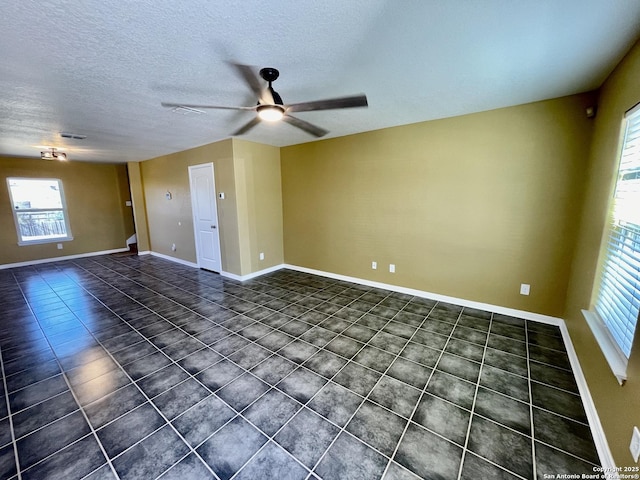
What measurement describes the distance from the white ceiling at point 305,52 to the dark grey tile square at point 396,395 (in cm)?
243

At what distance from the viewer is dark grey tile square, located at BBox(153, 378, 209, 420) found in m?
1.79

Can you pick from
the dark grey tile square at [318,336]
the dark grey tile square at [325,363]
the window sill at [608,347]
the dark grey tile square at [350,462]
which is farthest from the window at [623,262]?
the dark grey tile square at [318,336]

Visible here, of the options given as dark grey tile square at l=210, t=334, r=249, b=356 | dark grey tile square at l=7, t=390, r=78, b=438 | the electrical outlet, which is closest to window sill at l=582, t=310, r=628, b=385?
the electrical outlet

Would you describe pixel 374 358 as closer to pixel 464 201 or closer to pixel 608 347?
pixel 608 347

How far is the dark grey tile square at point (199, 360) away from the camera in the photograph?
2229 millimetres

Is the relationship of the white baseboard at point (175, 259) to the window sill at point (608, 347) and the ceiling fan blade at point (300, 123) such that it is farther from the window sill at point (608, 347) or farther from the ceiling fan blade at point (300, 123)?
the window sill at point (608, 347)

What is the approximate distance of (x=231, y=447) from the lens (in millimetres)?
1519

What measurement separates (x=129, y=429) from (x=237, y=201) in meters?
3.26

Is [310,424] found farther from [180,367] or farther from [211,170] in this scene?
[211,170]

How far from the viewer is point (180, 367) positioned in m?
2.24

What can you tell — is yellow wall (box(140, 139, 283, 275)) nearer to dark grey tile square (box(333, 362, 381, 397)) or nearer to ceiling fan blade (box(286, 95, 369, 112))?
ceiling fan blade (box(286, 95, 369, 112))

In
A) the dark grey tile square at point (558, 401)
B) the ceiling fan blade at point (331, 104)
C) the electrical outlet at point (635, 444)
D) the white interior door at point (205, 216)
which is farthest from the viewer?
the white interior door at point (205, 216)

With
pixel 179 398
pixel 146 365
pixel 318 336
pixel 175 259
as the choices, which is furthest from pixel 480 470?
pixel 175 259

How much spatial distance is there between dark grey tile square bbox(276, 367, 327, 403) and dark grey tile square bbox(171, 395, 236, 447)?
42 cm
